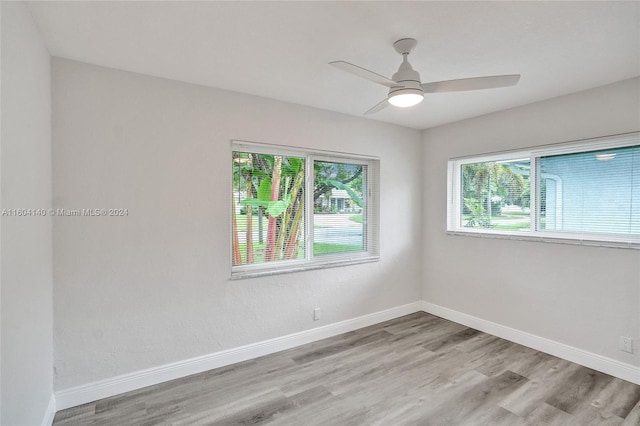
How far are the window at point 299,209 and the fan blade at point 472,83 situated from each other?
1564 millimetres

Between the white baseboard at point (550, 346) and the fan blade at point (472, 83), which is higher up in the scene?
the fan blade at point (472, 83)

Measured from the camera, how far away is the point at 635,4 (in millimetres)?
1618

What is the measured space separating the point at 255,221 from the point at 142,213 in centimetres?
97

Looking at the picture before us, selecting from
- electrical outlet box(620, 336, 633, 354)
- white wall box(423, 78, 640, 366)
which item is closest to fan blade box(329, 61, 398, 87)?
white wall box(423, 78, 640, 366)

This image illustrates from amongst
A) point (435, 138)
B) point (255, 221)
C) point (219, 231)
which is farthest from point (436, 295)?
point (219, 231)

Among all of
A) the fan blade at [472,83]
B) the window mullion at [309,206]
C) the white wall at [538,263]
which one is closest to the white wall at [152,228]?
the window mullion at [309,206]

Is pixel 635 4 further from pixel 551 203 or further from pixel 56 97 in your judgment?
pixel 56 97

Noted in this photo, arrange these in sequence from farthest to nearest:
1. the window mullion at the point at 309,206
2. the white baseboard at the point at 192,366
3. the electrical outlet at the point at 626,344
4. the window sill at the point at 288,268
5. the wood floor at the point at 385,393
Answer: the window mullion at the point at 309,206 < the window sill at the point at 288,268 < the electrical outlet at the point at 626,344 < the white baseboard at the point at 192,366 < the wood floor at the point at 385,393

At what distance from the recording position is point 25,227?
1599 millimetres

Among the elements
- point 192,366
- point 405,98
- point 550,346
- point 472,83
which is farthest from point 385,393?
point 472,83

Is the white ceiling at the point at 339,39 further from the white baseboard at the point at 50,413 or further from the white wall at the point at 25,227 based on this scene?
the white baseboard at the point at 50,413

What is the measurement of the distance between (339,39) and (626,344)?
3260 mm

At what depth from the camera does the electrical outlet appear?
8.38 feet

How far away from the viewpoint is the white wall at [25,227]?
137 centimetres
